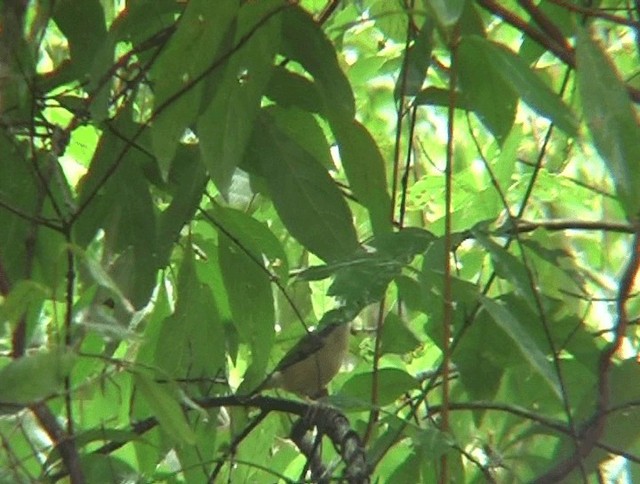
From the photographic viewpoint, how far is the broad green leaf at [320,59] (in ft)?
3.72

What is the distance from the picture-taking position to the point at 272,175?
1.14 m

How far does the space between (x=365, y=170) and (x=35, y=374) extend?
49 centimetres

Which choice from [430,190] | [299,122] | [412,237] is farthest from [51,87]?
[430,190]

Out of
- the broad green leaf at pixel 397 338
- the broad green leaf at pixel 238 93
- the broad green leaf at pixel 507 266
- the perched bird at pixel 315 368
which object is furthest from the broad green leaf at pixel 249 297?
the perched bird at pixel 315 368

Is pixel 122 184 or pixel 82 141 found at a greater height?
pixel 82 141

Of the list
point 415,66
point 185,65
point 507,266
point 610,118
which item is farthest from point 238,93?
point 610,118

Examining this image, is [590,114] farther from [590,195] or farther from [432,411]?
[590,195]

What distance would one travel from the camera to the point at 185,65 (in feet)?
3.26

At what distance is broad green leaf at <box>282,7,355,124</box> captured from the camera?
113cm

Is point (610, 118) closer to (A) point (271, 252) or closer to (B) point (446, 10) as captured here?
(B) point (446, 10)

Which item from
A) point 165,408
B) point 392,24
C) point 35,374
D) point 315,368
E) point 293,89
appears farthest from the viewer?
point 315,368

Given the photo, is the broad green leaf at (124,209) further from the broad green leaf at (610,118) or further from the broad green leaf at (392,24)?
the broad green leaf at (610,118)

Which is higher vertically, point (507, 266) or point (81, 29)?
point (81, 29)

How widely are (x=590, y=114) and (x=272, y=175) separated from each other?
45 centimetres
